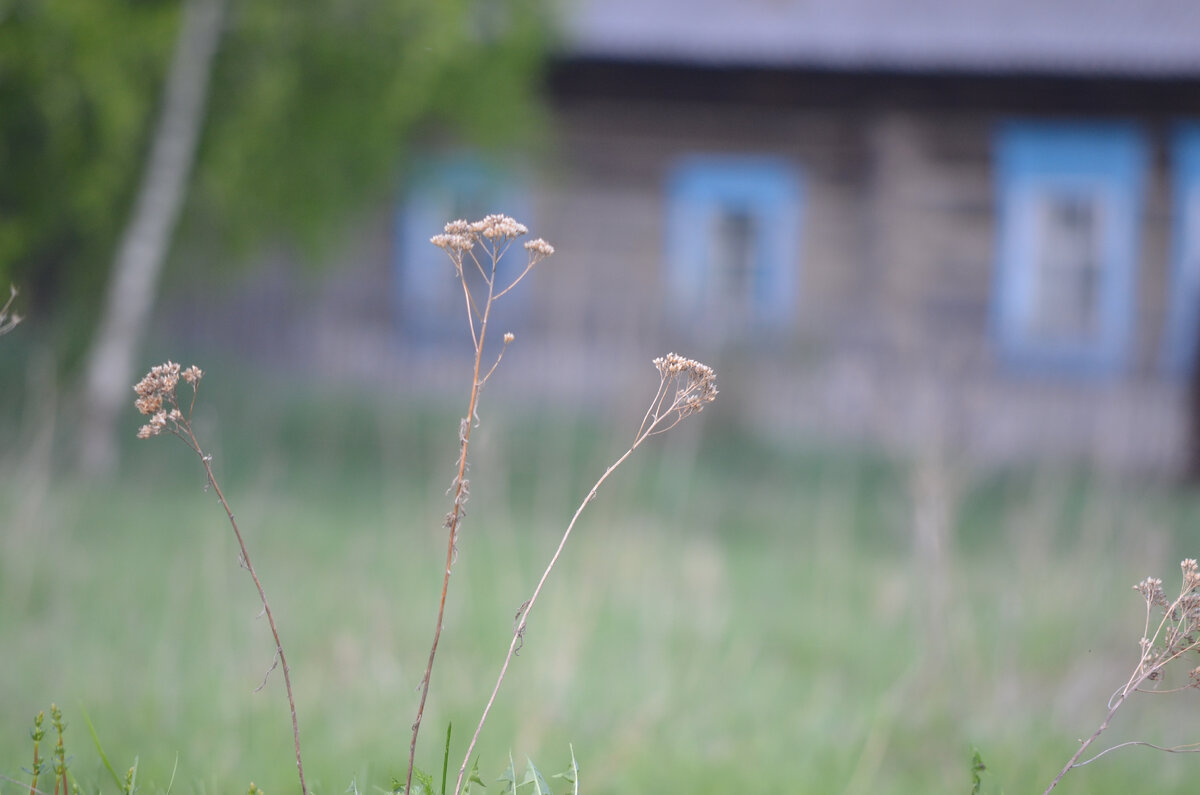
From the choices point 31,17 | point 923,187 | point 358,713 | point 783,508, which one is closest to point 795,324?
point 923,187

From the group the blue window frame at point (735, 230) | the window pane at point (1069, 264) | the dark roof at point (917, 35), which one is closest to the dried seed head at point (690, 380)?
the dark roof at point (917, 35)

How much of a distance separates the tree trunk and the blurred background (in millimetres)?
27

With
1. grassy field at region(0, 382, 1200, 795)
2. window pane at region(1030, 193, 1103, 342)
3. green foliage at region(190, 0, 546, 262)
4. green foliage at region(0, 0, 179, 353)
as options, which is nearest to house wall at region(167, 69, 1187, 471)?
window pane at region(1030, 193, 1103, 342)

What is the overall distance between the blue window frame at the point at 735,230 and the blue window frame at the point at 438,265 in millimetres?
1594

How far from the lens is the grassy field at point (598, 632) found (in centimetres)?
284

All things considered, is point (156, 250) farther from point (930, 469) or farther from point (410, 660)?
point (930, 469)

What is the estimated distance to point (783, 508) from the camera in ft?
21.8

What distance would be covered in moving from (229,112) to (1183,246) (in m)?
8.75

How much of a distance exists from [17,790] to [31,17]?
480cm

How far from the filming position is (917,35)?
9328 mm

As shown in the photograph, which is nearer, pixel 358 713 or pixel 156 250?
pixel 358 713

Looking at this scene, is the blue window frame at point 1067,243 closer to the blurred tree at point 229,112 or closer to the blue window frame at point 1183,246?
the blue window frame at point 1183,246

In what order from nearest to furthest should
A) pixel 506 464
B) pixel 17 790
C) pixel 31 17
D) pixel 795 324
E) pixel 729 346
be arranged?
pixel 17 790, pixel 31 17, pixel 506 464, pixel 729 346, pixel 795 324

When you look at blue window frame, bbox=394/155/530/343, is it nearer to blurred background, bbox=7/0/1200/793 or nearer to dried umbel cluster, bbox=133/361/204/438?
blurred background, bbox=7/0/1200/793
